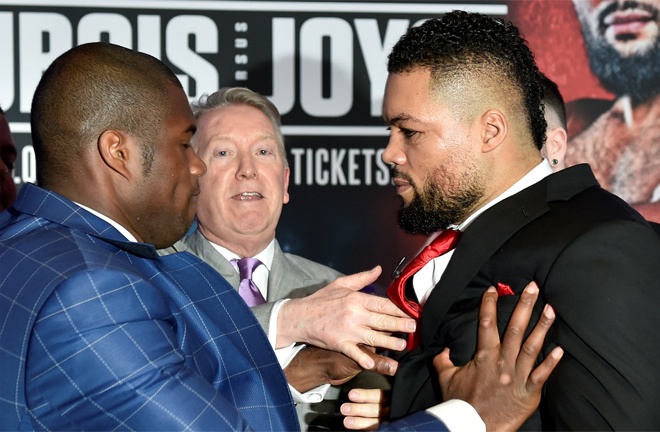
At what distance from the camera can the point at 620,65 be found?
3.63m

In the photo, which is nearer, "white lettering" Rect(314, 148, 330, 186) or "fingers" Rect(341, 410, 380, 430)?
"fingers" Rect(341, 410, 380, 430)

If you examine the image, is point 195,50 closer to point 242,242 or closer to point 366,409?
point 242,242

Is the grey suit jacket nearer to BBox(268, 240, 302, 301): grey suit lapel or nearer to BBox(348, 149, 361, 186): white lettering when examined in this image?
BBox(268, 240, 302, 301): grey suit lapel

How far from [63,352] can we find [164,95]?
54 centimetres

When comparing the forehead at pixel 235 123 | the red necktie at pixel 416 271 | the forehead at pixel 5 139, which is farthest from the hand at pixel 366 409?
the forehead at pixel 5 139

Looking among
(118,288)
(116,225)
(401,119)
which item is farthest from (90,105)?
(401,119)

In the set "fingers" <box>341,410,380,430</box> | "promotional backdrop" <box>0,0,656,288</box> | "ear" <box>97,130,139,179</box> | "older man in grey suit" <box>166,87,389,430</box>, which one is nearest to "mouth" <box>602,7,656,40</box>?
"promotional backdrop" <box>0,0,656,288</box>

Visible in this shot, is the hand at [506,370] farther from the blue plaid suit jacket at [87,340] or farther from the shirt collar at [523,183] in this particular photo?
the blue plaid suit jacket at [87,340]

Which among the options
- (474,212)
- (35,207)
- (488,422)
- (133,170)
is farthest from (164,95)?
(488,422)

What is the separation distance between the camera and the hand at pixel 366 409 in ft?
6.75

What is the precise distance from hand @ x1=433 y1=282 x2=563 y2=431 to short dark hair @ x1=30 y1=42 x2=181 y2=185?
696mm

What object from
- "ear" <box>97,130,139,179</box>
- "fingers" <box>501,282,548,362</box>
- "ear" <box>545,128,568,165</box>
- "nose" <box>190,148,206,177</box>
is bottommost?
"fingers" <box>501,282,548,362</box>

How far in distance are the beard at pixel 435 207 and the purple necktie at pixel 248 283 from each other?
887 millimetres

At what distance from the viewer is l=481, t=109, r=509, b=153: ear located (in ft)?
6.60
